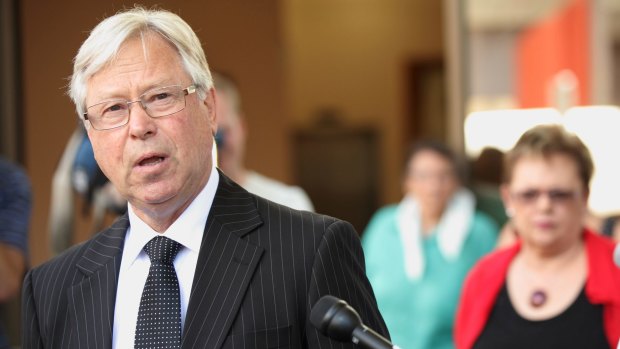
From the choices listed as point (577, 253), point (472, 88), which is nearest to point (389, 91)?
point (472, 88)

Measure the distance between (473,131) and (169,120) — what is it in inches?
246

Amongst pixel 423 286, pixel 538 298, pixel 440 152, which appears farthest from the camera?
pixel 440 152

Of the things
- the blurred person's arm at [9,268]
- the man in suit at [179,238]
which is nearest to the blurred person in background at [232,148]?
the blurred person's arm at [9,268]

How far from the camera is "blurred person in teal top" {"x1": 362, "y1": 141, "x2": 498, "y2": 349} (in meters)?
5.41

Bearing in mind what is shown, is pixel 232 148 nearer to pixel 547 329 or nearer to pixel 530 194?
pixel 530 194

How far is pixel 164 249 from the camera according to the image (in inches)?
93.5

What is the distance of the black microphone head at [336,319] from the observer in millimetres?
1952

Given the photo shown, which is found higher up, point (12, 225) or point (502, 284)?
point (12, 225)

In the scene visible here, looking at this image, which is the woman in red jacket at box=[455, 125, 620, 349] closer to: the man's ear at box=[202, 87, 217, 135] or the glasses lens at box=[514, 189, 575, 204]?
the glasses lens at box=[514, 189, 575, 204]

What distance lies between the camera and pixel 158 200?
7.57ft

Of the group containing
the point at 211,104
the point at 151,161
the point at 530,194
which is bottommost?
the point at 530,194

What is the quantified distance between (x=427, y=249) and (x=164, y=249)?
137 inches

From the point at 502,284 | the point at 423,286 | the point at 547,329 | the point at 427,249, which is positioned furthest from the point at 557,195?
the point at 427,249

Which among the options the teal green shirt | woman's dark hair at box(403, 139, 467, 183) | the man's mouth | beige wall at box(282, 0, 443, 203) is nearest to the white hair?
the man's mouth
